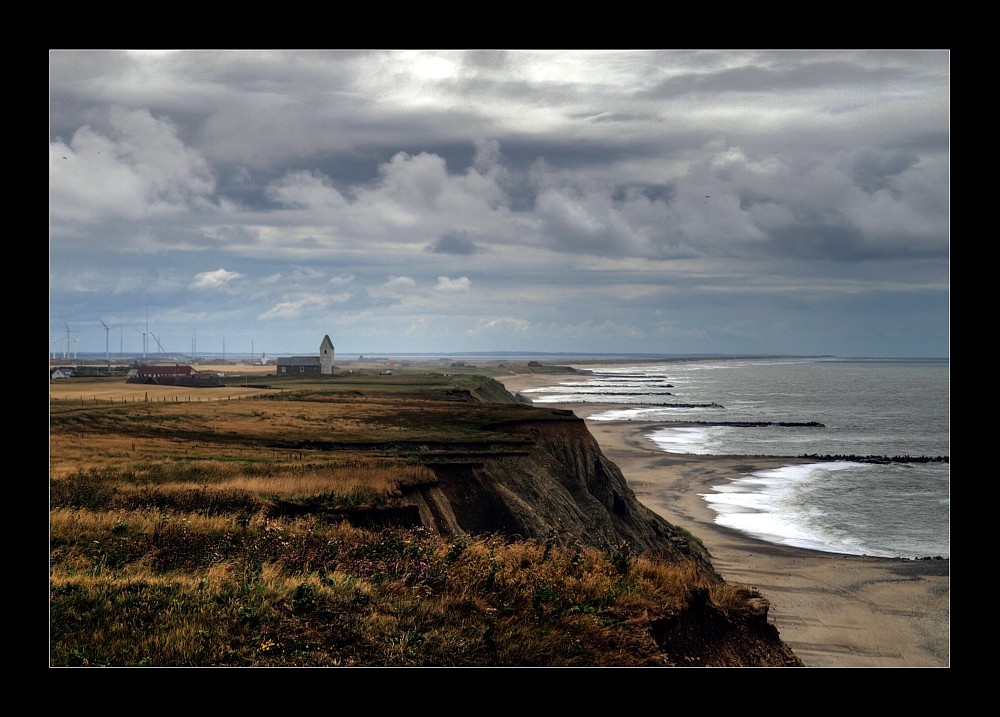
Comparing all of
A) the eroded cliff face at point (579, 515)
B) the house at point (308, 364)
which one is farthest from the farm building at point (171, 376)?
the eroded cliff face at point (579, 515)

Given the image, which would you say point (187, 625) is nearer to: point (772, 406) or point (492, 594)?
point (492, 594)

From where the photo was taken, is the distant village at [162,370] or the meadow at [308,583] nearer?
the meadow at [308,583]

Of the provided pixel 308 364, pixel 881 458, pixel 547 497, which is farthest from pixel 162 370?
pixel 881 458

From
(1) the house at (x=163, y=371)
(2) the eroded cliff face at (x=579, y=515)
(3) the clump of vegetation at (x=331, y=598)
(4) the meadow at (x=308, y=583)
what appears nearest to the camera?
(3) the clump of vegetation at (x=331, y=598)

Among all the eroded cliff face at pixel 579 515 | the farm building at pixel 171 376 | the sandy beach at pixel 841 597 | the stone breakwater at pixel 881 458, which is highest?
the farm building at pixel 171 376

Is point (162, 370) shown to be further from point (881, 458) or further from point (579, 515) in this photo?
point (881, 458)

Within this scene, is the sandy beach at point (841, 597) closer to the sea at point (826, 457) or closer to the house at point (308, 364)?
the sea at point (826, 457)

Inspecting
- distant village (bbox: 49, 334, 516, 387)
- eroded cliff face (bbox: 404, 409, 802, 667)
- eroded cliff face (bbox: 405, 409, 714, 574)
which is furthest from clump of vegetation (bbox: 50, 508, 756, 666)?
distant village (bbox: 49, 334, 516, 387)
